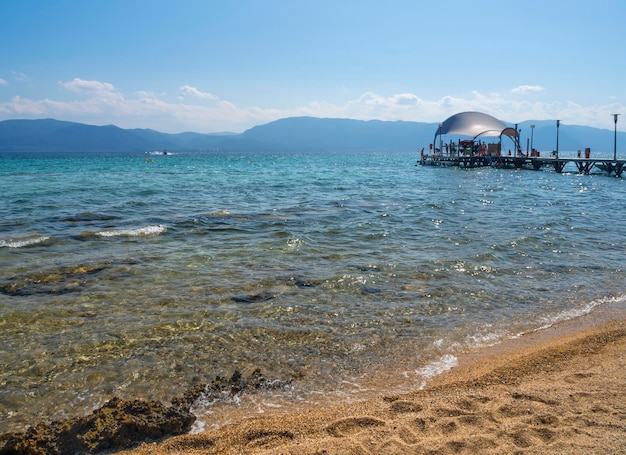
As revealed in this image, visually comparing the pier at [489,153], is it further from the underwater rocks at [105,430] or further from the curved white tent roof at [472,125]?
the underwater rocks at [105,430]

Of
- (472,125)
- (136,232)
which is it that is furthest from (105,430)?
(472,125)

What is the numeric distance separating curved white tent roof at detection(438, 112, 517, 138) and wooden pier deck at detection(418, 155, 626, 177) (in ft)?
13.2

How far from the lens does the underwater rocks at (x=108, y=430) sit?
3.89 m

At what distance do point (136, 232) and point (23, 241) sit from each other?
302 centimetres

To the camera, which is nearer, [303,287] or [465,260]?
[303,287]

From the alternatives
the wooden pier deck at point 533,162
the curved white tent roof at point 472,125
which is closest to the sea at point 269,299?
the wooden pier deck at point 533,162

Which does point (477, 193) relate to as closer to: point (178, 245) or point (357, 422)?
point (178, 245)

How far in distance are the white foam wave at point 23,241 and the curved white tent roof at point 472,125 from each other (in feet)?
180

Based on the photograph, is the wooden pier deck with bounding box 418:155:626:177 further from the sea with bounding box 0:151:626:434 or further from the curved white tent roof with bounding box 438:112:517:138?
the sea with bounding box 0:151:626:434

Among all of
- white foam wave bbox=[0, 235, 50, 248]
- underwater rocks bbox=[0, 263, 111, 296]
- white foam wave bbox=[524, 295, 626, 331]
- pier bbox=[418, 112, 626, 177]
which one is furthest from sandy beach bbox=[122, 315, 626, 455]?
pier bbox=[418, 112, 626, 177]

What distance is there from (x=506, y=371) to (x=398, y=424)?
1889 mm

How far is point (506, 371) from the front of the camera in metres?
5.11

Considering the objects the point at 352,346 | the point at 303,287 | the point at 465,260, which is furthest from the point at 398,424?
the point at 465,260

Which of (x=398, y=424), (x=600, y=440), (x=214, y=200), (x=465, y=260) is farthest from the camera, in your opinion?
(x=214, y=200)
